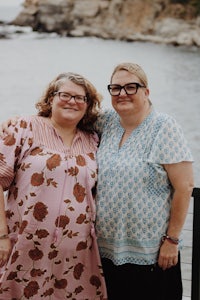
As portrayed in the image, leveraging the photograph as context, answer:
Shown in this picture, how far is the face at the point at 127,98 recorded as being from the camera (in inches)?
52.5

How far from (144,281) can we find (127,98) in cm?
58

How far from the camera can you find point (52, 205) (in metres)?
1.33

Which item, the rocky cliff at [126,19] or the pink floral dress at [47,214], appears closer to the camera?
the pink floral dress at [47,214]

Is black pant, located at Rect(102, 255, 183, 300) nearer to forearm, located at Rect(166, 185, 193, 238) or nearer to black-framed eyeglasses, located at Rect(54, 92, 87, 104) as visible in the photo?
forearm, located at Rect(166, 185, 193, 238)

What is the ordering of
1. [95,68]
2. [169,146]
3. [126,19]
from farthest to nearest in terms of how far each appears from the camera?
1. [126,19]
2. [95,68]
3. [169,146]

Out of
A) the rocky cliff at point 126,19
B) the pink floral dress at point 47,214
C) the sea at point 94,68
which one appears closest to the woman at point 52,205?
the pink floral dress at point 47,214

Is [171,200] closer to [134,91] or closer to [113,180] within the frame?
[113,180]

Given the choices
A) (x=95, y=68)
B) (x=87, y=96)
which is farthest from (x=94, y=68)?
(x=87, y=96)

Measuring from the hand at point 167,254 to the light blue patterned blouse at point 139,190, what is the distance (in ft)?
0.06

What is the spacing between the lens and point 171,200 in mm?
1333

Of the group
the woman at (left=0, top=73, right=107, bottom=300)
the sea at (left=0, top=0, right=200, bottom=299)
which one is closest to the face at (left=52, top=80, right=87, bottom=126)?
the woman at (left=0, top=73, right=107, bottom=300)

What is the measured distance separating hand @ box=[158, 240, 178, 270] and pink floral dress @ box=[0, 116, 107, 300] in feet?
0.67

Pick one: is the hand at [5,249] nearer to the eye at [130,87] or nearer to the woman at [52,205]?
the woman at [52,205]

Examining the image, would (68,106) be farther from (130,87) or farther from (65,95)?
(130,87)
